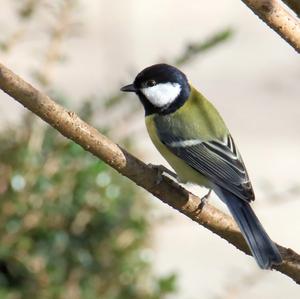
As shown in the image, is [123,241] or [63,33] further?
[123,241]

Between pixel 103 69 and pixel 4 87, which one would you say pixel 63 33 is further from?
pixel 103 69

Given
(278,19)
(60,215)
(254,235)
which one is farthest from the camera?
(60,215)

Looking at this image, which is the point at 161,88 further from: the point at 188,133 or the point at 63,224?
the point at 63,224

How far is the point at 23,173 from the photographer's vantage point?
10.1ft

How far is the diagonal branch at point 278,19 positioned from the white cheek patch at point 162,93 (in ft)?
3.52

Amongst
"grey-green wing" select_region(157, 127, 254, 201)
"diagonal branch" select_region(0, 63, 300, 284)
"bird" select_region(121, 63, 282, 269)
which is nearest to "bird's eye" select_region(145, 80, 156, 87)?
"bird" select_region(121, 63, 282, 269)

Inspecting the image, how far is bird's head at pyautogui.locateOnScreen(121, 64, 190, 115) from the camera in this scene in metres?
2.94

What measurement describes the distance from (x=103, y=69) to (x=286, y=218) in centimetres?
195

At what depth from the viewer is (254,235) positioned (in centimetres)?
218

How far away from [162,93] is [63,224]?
0.51 metres

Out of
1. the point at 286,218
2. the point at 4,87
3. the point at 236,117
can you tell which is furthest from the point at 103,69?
the point at 4,87

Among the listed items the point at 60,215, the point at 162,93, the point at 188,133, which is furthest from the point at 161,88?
the point at 60,215

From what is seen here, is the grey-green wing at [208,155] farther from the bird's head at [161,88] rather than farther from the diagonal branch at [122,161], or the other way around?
the diagonal branch at [122,161]

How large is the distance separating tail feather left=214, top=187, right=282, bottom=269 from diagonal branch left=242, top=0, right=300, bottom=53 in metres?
0.41
